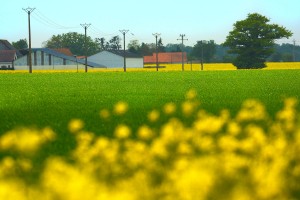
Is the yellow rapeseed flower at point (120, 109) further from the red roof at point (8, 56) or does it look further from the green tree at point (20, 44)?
the green tree at point (20, 44)

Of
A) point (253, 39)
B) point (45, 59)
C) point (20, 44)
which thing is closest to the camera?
point (253, 39)

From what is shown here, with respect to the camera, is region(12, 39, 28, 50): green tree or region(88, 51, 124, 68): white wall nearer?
region(88, 51, 124, 68): white wall

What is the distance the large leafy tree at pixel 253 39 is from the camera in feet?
304

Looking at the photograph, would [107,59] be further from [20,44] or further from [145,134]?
[145,134]

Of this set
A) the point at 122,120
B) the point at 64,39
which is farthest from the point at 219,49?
the point at 122,120

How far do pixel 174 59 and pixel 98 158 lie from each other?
504 ft

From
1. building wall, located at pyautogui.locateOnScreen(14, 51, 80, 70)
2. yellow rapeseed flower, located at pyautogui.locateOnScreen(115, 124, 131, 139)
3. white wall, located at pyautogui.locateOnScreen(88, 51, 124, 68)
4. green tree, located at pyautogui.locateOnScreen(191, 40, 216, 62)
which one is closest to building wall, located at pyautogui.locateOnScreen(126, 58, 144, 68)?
white wall, located at pyautogui.locateOnScreen(88, 51, 124, 68)

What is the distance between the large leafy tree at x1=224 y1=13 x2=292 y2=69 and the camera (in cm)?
9256

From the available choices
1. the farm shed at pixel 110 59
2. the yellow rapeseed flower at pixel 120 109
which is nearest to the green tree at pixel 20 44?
the farm shed at pixel 110 59

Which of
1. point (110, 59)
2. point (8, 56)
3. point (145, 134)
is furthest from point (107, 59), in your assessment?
point (145, 134)

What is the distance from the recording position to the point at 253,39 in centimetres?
9438

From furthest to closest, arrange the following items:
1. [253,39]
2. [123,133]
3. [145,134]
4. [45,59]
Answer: [45,59] < [253,39] < [145,134] < [123,133]

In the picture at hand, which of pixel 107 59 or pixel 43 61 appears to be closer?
pixel 43 61

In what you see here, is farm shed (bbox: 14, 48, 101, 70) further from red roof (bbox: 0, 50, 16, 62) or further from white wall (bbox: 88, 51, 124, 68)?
white wall (bbox: 88, 51, 124, 68)
